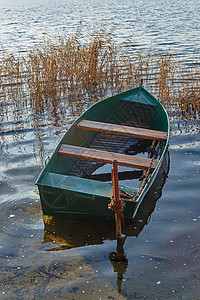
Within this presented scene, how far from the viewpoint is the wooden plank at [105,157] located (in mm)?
5426


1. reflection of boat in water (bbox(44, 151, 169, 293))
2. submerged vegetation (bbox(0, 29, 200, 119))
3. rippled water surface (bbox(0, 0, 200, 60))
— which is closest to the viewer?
reflection of boat in water (bbox(44, 151, 169, 293))

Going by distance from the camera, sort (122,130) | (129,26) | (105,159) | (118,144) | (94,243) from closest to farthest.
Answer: (94,243)
(105,159)
(122,130)
(118,144)
(129,26)

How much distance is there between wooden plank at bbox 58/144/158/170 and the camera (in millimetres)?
5426

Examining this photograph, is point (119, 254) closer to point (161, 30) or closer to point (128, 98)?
point (128, 98)

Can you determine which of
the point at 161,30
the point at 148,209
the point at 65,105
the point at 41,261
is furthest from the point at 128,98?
the point at 161,30

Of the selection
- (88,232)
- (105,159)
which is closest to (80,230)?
(88,232)

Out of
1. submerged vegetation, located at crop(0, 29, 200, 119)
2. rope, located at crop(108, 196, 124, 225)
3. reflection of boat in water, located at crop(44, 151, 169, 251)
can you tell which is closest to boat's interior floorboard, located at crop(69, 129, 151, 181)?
reflection of boat in water, located at crop(44, 151, 169, 251)

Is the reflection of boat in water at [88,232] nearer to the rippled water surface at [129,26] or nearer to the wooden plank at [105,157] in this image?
the wooden plank at [105,157]

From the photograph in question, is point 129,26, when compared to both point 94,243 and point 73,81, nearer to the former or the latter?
point 73,81

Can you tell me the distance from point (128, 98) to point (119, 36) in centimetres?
1088

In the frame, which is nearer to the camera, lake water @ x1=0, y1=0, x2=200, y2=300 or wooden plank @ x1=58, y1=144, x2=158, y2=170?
lake water @ x1=0, y1=0, x2=200, y2=300

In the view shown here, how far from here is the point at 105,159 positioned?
18.1 feet

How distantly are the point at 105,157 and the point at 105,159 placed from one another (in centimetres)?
10

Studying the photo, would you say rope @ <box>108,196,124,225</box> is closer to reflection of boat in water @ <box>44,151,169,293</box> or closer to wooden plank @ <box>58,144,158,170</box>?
reflection of boat in water @ <box>44,151,169,293</box>
